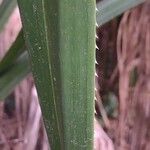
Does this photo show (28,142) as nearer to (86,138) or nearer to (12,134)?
(12,134)

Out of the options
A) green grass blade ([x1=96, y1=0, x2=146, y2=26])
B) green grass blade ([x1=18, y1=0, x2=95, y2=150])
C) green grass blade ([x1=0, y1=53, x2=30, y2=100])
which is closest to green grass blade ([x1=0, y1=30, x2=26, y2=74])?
green grass blade ([x1=0, y1=53, x2=30, y2=100])

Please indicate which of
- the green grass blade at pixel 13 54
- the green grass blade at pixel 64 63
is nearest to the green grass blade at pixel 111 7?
the green grass blade at pixel 13 54

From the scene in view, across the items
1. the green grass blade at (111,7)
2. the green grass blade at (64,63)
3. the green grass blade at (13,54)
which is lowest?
the green grass blade at (64,63)

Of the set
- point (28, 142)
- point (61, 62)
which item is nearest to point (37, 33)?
point (61, 62)

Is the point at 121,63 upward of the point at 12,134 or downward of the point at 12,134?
upward

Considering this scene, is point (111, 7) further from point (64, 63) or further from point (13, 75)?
point (64, 63)

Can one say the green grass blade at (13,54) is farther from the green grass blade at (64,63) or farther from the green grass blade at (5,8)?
the green grass blade at (64,63)
